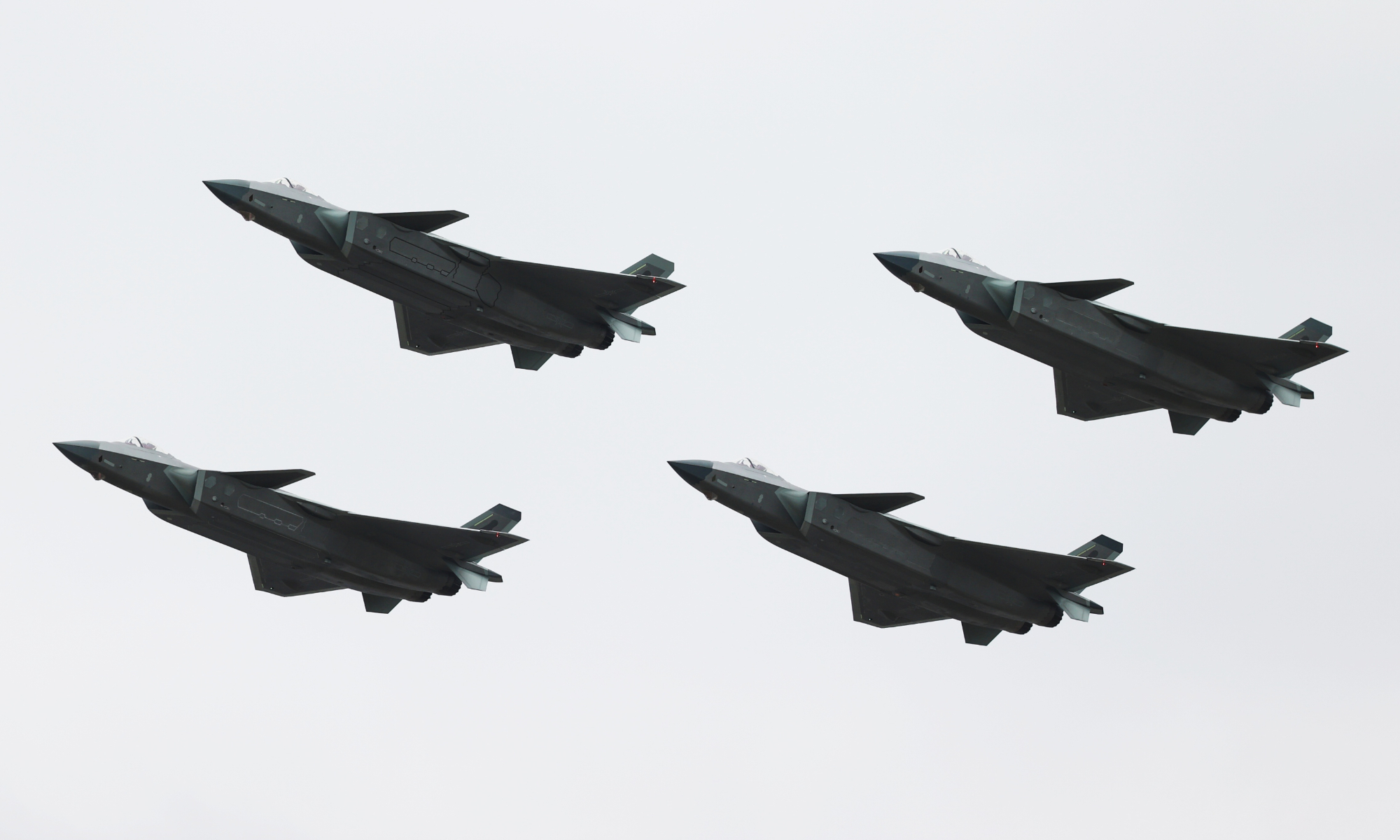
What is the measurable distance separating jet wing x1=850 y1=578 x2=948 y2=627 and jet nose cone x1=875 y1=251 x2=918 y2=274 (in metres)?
10.7

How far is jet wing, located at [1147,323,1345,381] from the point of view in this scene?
→ 190ft

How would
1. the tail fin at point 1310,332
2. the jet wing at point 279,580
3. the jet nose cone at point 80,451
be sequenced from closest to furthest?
1. the jet nose cone at point 80,451
2. the tail fin at point 1310,332
3. the jet wing at point 279,580

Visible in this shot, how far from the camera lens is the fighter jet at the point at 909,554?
187ft

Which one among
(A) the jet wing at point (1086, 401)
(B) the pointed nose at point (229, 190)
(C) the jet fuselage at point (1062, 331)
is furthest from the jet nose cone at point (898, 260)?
(B) the pointed nose at point (229, 190)

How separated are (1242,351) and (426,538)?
22444mm

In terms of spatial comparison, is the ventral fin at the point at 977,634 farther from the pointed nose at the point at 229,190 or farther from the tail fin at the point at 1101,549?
the pointed nose at the point at 229,190

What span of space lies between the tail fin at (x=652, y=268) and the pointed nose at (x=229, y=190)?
1038 cm

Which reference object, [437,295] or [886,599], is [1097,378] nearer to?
[886,599]

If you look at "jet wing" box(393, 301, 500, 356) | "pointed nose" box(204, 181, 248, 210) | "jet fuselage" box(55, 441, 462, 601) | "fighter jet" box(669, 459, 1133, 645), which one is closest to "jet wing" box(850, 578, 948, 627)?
"fighter jet" box(669, 459, 1133, 645)

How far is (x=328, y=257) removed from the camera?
57.3 metres

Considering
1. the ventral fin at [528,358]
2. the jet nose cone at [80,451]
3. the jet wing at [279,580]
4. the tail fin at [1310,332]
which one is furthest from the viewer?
the jet wing at [279,580]

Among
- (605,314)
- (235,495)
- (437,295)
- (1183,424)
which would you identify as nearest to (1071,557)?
(1183,424)

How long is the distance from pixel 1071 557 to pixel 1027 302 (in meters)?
6.98

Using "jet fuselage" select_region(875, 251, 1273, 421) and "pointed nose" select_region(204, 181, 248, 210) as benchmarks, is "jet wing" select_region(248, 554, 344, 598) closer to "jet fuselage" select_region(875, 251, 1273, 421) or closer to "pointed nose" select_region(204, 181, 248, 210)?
"pointed nose" select_region(204, 181, 248, 210)
